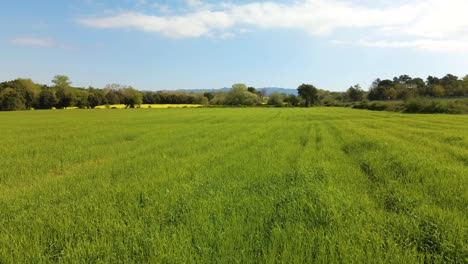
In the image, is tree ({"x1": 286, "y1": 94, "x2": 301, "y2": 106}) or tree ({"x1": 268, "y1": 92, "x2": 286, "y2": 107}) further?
tree ({"x1": 286, "y1": 94, "x2": 301, "y2": 106})

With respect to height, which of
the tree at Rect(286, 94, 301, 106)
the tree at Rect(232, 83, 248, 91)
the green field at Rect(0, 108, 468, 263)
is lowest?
the green field at Rect(0, 108, 468, 263)

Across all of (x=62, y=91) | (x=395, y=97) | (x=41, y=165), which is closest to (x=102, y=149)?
(x=41, y=165)

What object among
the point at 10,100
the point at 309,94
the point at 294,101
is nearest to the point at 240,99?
the point at 294,101

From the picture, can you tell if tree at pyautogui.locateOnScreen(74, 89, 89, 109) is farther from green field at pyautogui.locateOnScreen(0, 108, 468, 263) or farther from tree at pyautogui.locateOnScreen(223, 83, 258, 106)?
green field at pyautogui.locateOnScreen(0, 108, 468, 263)

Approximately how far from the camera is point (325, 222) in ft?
16.7

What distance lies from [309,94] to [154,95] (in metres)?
68.7

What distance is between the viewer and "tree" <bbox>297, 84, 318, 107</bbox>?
134500mm

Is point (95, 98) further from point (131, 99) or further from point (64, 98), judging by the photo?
point (131, 99)

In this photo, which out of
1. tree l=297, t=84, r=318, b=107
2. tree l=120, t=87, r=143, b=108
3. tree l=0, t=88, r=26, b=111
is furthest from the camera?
tree l=297, t=84, r=318, b=107

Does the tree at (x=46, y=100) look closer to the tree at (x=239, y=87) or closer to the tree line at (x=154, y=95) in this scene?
the tree line at (x=154, y=95)

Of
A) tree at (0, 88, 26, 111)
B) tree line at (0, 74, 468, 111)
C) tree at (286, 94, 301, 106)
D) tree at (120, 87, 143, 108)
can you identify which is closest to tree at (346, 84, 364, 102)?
tree line at (0, 74, 468, 111)

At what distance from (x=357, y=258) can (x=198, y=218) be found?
2.59 meters

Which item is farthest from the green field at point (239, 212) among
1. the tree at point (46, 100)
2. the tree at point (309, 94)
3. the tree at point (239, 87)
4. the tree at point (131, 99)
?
the tree at point (239, 87)

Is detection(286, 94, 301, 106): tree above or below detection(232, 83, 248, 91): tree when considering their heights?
below
